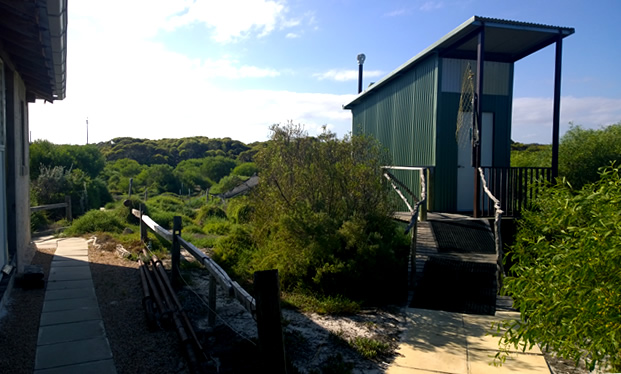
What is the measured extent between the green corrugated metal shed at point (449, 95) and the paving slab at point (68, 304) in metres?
6.46

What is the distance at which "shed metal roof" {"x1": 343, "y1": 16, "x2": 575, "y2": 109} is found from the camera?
7961 mm

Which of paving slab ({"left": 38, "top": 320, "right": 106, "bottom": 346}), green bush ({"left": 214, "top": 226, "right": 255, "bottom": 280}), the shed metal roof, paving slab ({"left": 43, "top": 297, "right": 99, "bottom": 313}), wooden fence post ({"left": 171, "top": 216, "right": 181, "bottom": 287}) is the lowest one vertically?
paving slab ({"left": 38, "top": 320, "right": 106, "bottom": 346})

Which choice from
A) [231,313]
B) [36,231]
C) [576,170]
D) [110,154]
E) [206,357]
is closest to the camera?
[206,357]

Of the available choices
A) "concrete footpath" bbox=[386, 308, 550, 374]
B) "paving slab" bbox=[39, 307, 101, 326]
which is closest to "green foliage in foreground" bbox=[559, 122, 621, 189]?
"concrete footpath" bbox=[386, 308, 550, 374]

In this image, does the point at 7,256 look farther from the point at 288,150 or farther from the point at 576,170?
the point at 576,170

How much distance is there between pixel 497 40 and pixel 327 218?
5.65 m

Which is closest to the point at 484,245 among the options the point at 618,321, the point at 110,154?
the point at 618,321

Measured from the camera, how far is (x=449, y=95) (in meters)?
9.20

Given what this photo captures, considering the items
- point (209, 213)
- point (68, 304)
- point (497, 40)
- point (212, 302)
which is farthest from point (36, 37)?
point (209, 213)

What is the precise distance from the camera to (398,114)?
10.8 meters

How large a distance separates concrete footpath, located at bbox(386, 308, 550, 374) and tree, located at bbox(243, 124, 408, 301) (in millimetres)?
915

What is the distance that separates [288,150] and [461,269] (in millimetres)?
3313

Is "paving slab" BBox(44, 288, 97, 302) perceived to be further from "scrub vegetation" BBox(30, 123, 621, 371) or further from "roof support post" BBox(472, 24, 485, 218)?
"roof support post" BBox(472, 24, 485, 218)

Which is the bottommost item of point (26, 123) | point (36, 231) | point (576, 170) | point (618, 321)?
point (36, 231)
